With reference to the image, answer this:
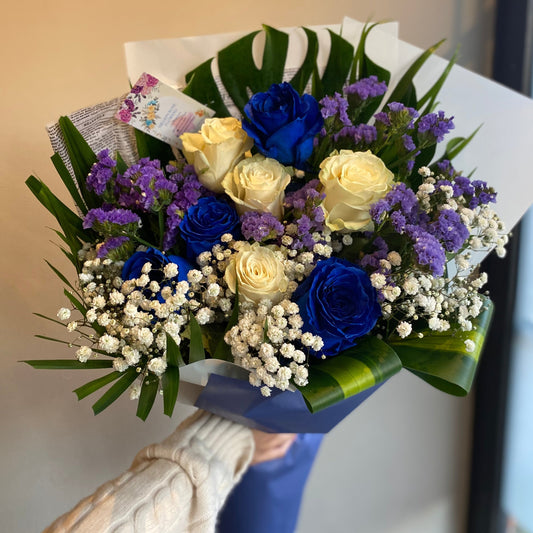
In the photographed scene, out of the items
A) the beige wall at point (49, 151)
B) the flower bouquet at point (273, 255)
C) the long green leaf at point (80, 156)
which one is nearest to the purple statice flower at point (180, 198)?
the flower bouquet at point (273, 255)

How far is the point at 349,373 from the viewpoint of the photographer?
1.73 feet

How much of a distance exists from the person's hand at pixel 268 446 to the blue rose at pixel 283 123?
0.40 metres

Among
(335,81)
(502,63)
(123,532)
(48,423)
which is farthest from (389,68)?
(48,423)

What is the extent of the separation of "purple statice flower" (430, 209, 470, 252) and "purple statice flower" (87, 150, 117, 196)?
0.38m

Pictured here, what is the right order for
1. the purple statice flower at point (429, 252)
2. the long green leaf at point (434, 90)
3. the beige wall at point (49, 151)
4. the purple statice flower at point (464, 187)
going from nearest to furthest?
the purple statice flower at point (429, 252) → the purple statice flower at point (464, 187) → the long green leaf at point (434, 90) → the beige wall at point (49, 151)

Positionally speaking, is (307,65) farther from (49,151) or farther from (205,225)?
(49,151)

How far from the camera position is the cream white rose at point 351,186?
567 millimetres

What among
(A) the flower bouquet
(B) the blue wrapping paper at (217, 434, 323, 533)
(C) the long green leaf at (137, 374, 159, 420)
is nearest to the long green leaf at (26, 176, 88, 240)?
(A) the flower bouquet

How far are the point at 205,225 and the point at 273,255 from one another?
10 centimetres

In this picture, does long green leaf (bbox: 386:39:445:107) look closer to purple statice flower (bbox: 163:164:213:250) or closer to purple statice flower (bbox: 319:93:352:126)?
purple statice flower (bbox: 319:93:352:126)

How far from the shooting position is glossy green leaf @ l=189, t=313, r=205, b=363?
0.54 metres

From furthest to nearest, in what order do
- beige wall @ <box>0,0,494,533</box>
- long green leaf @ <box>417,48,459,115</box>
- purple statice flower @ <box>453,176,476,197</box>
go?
beige wall @ <box>0,0,494,533</box>
long green leaf @ <box>417,48,459,115</box>
purple statice flower @ <box>453,176,476,197</box>

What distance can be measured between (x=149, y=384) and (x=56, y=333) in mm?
491

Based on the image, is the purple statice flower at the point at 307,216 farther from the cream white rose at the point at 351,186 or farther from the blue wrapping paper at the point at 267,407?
the blue wrapping paper at the point at 267,407
